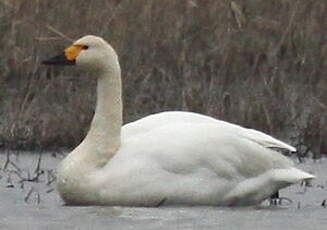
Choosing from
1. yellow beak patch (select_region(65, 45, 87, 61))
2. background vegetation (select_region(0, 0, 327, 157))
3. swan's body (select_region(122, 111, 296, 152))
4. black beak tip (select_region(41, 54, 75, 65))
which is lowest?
background vegetation (select_region(0, 0, 327, 157))

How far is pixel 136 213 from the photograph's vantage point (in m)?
10.9

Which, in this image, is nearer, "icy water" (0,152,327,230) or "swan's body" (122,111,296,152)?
"icy water" (0,152,327,230)

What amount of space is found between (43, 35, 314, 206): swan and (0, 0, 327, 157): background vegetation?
1.29 metres

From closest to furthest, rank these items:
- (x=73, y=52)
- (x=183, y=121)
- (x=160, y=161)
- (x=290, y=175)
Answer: (x=160, y=161) → (x=290, y=175) → (x=183, y=121) → (x=73, y=52)

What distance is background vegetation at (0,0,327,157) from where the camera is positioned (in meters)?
13.4

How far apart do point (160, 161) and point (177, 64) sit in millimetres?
3530

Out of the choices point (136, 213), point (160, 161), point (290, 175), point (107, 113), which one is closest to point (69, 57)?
point (107, 113)

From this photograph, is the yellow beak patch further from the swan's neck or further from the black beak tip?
the swan's neck

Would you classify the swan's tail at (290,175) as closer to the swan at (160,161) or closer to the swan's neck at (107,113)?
the swan at (160,161)

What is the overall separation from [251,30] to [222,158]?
3.95m

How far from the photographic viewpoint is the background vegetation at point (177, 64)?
13438 millimetres

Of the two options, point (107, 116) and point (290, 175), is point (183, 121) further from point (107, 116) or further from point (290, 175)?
point (290, 175)

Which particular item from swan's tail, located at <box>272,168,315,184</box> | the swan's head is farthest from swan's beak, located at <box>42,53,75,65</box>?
swan's tail, located at <box>272,168,315,184</box>

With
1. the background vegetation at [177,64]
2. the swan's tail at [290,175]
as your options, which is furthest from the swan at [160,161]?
the background vegetation at [177,64]
